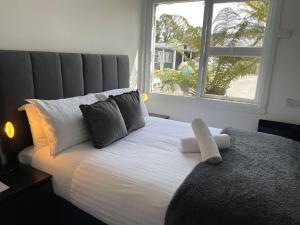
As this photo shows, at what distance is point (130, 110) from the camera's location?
2.06 meters

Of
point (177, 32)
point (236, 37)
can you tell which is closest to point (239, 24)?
point (236, 37)

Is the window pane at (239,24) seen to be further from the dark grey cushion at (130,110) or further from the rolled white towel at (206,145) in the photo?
the rolled white towel at (206,145)

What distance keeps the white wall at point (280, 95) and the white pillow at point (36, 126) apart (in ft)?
6.36

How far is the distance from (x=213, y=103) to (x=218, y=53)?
2.04 feet

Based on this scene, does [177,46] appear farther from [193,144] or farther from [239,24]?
[193,144]

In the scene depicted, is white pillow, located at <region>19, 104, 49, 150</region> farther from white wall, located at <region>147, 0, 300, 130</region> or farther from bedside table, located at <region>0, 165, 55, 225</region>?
white wall, located at <region>147, 0, 300, 130</region>

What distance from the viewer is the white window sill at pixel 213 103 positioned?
2.71 metres

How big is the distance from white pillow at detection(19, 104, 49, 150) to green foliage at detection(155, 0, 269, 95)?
2.04 metres

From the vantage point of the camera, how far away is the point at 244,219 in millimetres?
1014

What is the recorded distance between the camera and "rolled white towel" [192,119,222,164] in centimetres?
149

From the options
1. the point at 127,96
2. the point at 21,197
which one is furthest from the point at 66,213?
the point at 127,96

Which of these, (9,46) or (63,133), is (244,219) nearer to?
(63,133)

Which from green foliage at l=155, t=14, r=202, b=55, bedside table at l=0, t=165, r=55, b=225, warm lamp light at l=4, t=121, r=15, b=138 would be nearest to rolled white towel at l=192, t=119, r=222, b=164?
bedside table at l=0, t=165, r=55, b=225

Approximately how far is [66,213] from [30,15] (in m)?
1.47
